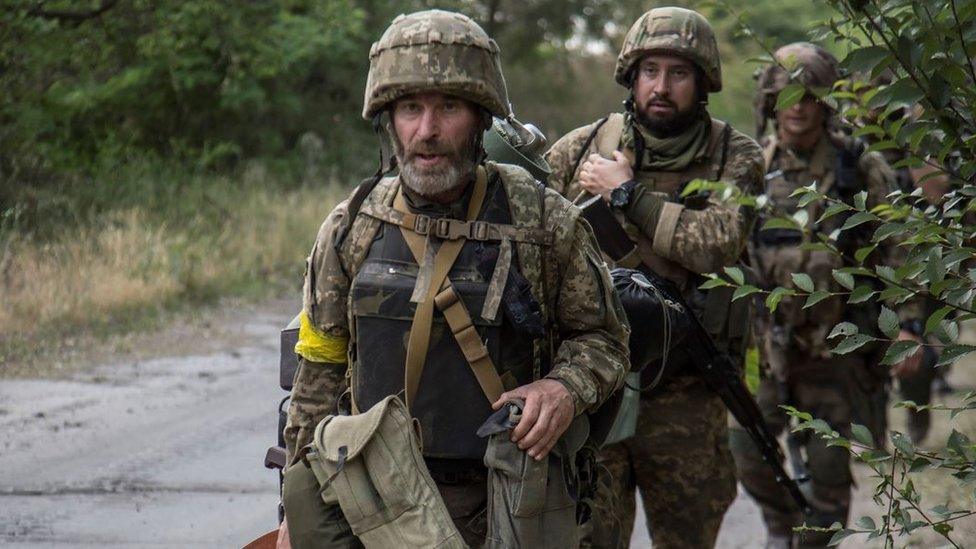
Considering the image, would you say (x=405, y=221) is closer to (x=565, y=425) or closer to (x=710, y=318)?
(x=565, y=425)

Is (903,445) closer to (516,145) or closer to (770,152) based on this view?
(516,145)

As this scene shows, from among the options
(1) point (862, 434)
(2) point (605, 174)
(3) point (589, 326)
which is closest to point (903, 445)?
(1) point (862, 434)

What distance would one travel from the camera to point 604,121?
211 inches

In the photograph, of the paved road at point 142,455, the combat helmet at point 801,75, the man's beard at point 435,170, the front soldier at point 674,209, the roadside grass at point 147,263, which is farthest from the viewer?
the roadside grass at point 147,263

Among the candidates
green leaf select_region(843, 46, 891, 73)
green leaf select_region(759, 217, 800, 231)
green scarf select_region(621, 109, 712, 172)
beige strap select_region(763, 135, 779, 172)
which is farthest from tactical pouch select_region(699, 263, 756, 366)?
green leaf select_region(843, 46, 891, 73)

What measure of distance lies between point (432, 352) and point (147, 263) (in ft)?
30.3

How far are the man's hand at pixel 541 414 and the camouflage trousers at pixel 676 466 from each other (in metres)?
1.66

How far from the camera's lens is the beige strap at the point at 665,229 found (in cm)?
493

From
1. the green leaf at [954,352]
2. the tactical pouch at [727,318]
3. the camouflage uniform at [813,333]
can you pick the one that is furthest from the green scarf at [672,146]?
the green leaf at [954,352]

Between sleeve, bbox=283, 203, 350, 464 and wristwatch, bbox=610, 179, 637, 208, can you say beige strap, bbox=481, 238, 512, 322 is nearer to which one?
sleeve, bbox=283, 203, 350, 464

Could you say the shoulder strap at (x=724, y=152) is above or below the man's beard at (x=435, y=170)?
above

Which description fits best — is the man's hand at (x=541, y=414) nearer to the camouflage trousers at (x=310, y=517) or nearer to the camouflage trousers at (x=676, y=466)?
the camouflage trousers at (x=310, y=517)

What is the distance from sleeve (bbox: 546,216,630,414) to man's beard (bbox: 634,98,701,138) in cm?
159

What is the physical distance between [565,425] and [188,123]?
17.2m
